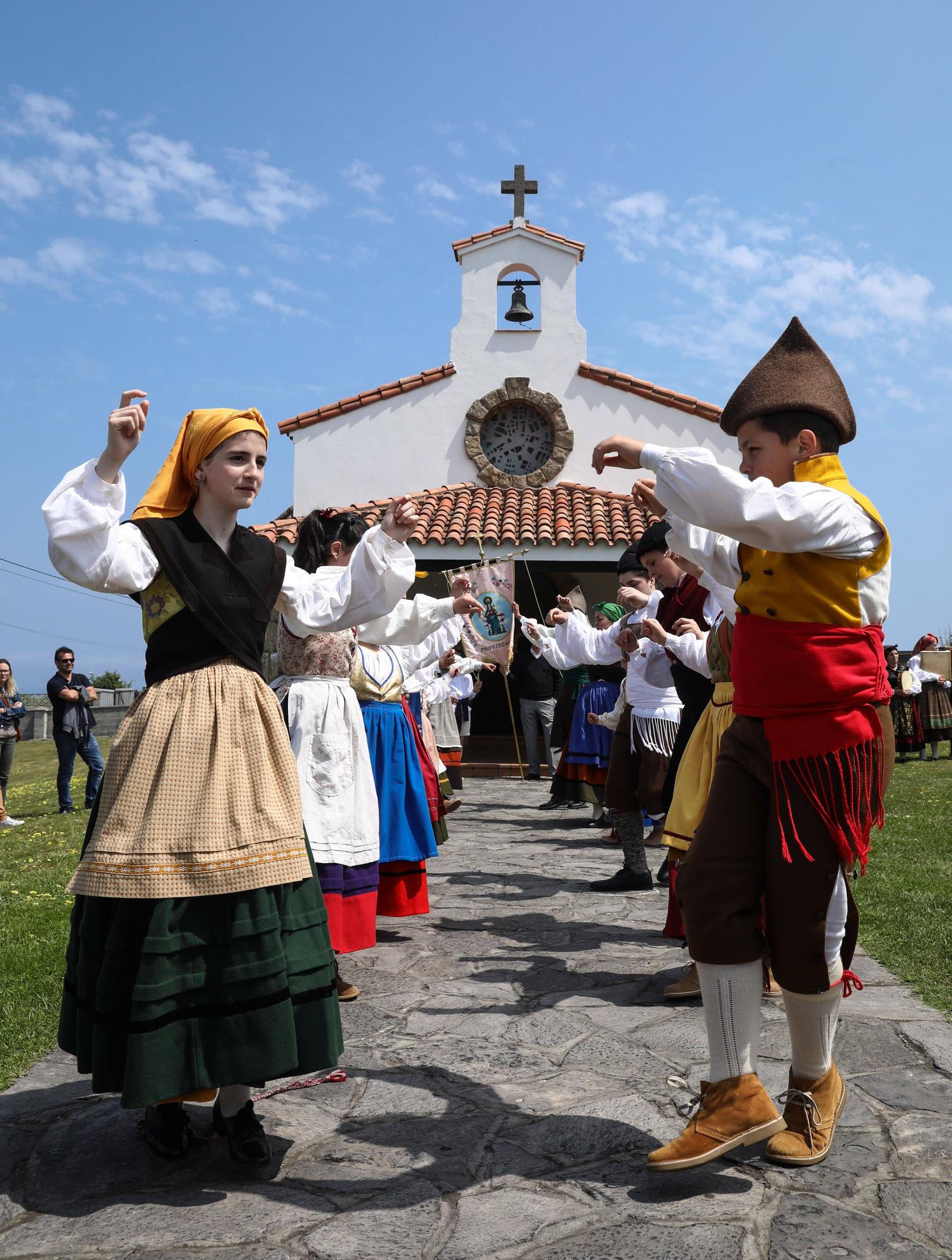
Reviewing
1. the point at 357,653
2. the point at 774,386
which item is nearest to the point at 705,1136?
the point at 774,386

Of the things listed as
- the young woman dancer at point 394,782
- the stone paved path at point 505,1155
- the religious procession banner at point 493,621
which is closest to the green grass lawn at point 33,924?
the stone paved path at point 505,1155

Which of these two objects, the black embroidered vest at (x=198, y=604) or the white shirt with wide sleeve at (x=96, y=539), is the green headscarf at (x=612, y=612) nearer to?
the white shirt with wide sleeve at (x=96, y=539)

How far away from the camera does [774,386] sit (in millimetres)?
2873

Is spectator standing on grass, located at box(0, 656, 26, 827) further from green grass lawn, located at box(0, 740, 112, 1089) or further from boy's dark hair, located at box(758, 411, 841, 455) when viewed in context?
boy's dark hair, located at box(758, 411, 841, 455)

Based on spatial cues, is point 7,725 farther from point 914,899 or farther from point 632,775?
point 914,899

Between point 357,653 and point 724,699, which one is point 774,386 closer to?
point 724,699

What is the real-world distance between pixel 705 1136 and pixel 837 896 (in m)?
0.66

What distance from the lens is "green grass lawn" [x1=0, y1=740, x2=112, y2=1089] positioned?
390 centimetres

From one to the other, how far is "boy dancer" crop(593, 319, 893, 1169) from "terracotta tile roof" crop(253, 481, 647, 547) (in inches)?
493

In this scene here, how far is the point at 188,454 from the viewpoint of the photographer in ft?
9.88

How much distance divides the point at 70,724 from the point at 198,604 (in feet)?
34.8

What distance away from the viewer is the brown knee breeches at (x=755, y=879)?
2676mm

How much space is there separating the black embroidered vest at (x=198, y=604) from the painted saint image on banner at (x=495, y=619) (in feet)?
25.2

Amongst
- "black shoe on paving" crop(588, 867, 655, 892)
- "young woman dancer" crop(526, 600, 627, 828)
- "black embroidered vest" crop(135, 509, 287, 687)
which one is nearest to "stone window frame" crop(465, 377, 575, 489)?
"young woman dancer" crop(526, 600, 627, 828)
